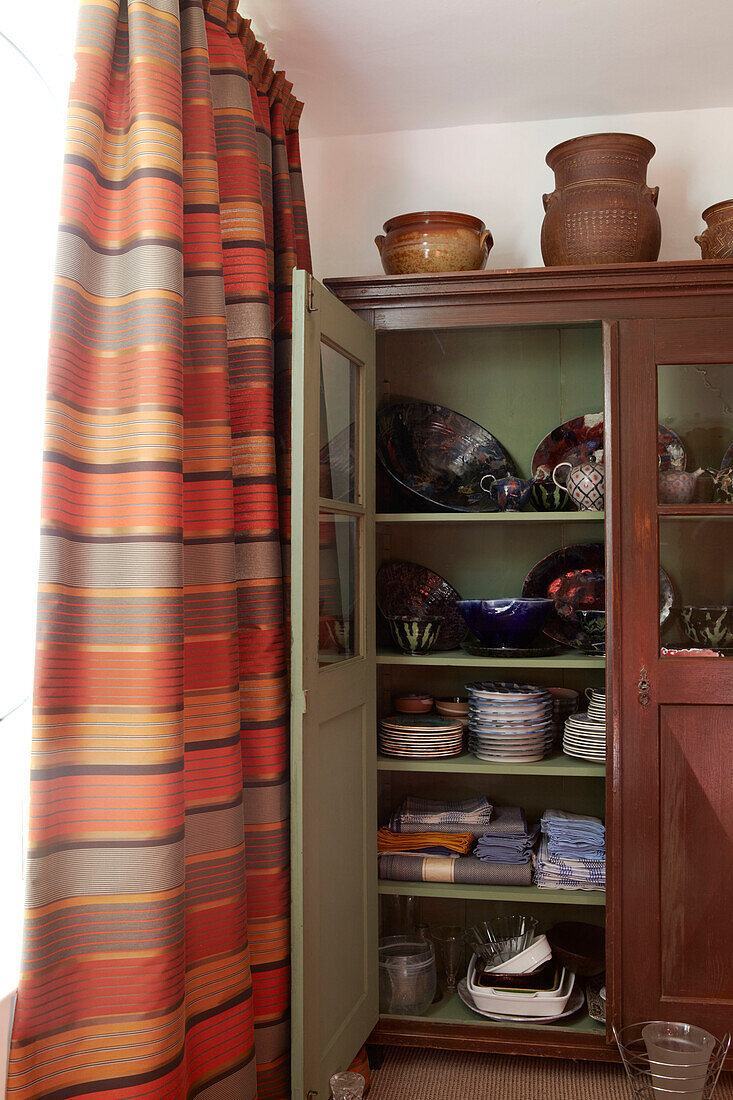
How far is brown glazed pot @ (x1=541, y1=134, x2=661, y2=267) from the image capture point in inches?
89.7

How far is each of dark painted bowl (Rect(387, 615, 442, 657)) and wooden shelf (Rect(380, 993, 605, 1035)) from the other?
3.10 ft

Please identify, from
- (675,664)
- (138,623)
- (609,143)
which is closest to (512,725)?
(675,664)

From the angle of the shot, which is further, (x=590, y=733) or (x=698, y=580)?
(x=590, y=733)

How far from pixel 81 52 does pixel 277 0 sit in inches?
31.8

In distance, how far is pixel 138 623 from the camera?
56.9 inches

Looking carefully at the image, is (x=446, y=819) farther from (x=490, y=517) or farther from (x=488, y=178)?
(x=488, y=178)

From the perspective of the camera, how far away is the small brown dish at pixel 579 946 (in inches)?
92.4

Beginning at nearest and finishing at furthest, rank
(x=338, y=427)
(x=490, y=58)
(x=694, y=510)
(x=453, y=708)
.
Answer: (x=338, y=427) < (x=694, y=510) < (x=490, y=58) < (x=453, y=708)

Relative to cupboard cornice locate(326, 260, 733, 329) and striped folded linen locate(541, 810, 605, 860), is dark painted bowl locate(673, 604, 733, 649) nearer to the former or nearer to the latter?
striped folded linen locate(541, 810, 605, 860)

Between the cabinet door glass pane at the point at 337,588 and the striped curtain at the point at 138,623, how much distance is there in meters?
0.22

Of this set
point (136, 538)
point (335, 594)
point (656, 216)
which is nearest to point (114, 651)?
point (136, 538)

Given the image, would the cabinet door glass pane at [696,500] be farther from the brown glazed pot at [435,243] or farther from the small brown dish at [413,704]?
the small brown dish at [413,704]

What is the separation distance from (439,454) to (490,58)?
1045mm

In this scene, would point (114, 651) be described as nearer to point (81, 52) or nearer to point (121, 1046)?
point (121, 1046)
